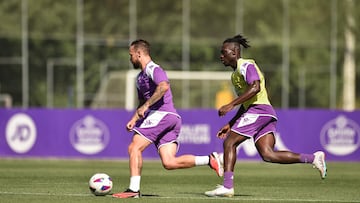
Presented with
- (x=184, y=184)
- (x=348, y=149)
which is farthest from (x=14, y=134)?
(x=184, y=184)

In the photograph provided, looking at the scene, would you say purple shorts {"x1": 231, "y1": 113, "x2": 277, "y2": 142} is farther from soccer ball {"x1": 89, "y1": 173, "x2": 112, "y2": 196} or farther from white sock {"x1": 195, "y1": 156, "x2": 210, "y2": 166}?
soccer ball {"x1": 89, "y1": 173, "x2": 112, "y2": 196}

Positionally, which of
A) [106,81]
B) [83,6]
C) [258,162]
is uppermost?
[83,6]

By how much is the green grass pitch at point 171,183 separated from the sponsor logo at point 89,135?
5.19 ft

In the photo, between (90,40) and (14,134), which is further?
(90,40)

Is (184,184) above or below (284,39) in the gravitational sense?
below

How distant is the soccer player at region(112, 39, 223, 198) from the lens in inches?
547

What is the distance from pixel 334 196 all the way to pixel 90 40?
2548 cm

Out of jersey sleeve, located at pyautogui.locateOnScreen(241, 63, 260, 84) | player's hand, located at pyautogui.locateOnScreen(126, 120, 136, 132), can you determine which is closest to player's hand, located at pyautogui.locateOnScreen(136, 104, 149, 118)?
player's hand, located at pyautogui.locateOnScreen(126, 120, 136, 132)

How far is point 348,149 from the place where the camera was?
91.9 feet

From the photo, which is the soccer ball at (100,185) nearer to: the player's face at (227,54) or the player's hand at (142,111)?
the player's hand at (142,111)

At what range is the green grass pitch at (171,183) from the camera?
1382cm

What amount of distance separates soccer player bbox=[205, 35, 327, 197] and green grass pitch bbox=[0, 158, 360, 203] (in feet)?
1.58

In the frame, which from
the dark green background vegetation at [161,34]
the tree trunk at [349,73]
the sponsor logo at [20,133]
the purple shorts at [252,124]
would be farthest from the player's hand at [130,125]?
the tree trunk at [349,73]

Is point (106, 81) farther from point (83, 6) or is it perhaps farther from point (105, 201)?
point (105, 201)
